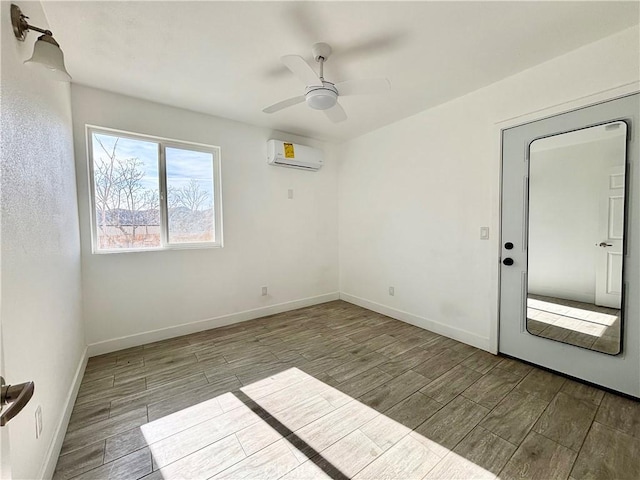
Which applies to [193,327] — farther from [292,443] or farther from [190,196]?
[292,443]

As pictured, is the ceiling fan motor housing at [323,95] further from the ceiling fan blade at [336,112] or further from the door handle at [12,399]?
the door handle at [12,399]

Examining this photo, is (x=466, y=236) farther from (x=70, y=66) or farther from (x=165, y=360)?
(x=70, y=66)

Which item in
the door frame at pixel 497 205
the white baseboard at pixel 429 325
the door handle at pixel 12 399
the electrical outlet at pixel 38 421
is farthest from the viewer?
the white baseboard at pixel 429 325

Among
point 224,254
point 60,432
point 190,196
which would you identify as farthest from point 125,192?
point 60,432

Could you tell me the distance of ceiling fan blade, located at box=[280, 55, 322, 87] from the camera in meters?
1.66

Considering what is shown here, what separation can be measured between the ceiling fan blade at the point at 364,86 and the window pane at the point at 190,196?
2.00 metres

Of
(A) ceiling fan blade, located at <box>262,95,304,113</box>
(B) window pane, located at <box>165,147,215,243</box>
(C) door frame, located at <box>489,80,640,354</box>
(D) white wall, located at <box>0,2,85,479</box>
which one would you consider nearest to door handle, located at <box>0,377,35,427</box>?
(D) white wall, located at <box>0,2,85,479</box>

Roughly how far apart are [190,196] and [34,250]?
191cm

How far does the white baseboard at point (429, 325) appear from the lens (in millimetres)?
2730

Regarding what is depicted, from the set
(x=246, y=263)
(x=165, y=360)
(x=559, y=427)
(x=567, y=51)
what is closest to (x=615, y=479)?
(x=559, y=427)

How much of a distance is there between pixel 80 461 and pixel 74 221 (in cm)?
181

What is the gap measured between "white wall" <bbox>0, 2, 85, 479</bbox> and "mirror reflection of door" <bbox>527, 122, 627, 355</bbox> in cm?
339

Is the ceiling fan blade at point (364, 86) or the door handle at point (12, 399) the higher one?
the ceiling fan blade at point (364, 86)

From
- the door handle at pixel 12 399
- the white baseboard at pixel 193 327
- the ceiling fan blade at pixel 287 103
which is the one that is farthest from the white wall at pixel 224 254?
the door handle at pixel 12 399
